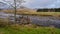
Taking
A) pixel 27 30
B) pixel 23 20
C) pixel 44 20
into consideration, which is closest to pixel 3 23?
pixel 23 20

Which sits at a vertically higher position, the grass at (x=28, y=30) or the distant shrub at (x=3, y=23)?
the distant shrub at (x=3, y=23)

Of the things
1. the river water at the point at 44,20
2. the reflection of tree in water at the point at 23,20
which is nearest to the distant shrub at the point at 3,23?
the river water at the point at 44,20

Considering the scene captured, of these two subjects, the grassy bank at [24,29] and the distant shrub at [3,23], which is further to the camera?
the distant shrub at [3,23]

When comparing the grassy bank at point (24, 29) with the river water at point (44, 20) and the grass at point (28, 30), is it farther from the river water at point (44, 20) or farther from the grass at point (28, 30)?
the river water at point (44, 20)

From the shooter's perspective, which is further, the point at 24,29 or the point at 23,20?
the point at 23,20

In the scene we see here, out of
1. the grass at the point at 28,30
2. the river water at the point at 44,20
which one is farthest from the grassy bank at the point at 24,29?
the river water at the point at 44,20

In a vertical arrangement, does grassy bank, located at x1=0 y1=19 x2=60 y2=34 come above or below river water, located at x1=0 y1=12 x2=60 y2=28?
below

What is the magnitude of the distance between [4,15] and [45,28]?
101 centimetres

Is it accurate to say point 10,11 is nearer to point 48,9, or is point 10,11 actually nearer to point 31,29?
point 31,29

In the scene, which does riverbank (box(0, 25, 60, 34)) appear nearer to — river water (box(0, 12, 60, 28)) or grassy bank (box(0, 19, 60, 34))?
grassy bank (box(0, 19, 60, 34))

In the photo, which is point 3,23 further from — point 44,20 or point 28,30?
point 44,20

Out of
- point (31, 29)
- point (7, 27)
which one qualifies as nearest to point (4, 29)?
point (7, 27)

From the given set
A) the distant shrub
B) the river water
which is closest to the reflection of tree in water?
the river water

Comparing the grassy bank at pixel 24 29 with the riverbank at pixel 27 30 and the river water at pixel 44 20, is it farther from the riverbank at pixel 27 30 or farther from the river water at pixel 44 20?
the river water at pixel 44 20
